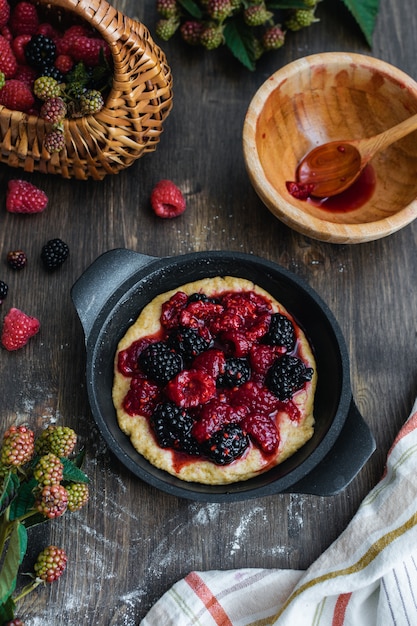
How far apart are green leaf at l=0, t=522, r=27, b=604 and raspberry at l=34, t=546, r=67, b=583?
0.50ft

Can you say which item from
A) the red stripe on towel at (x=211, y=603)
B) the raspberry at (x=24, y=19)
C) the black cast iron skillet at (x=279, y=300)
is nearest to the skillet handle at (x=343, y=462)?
the black cast iron skillet at (x=279, y=300)

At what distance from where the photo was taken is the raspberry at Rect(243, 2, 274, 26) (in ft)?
7.91

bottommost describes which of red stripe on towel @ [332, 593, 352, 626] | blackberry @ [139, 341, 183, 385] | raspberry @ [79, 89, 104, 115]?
red stripe on towel @ [332, 593, 352, 626]

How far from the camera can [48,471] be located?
1.87 meters

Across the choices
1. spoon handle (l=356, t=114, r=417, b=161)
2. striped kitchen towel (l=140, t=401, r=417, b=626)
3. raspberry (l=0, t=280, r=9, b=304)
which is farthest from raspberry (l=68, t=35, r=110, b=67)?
striped kitchen towel (l=140, t=401, r=417, b=626)

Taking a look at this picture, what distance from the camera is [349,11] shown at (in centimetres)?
259

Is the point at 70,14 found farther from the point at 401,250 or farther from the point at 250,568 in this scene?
the point at 250,568

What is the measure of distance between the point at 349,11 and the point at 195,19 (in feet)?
1.77

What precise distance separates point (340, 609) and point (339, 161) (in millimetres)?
1353

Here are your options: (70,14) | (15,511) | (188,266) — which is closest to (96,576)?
(15,511)

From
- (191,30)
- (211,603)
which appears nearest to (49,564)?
(211,603)

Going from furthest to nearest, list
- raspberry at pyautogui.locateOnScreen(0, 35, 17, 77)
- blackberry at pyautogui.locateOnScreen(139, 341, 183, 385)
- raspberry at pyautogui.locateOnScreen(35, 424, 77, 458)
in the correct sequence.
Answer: raspberry at pyautogui.locateOnScreen(0, 35, 17, 77) < blackberry at pyautogui.locateOnScreen(139, 341, 183, 385) < raspberry at pyautogui.locateOnScreen(35, 424, 77, 458)

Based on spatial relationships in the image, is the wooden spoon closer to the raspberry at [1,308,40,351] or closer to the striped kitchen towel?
the striped kitchen towel

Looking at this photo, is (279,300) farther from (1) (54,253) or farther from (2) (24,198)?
A: (2) (24,198)
